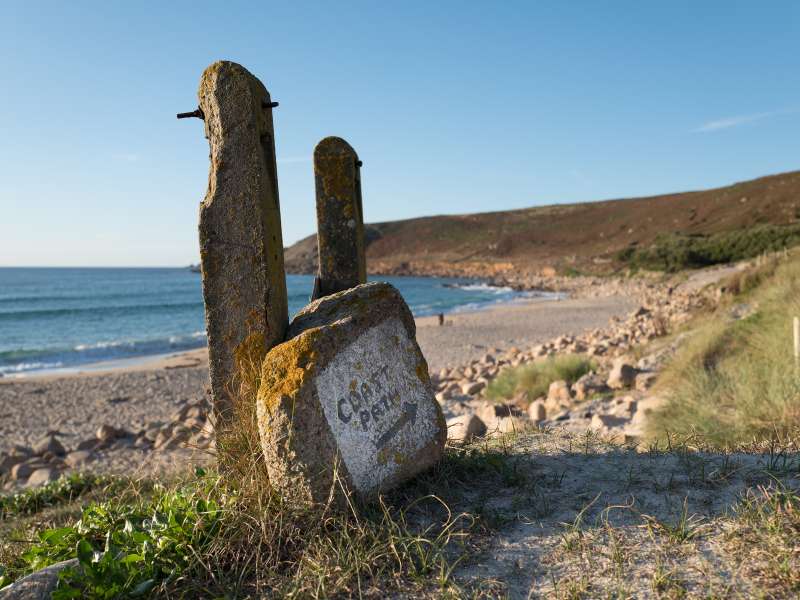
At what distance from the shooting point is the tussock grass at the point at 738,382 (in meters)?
5.04

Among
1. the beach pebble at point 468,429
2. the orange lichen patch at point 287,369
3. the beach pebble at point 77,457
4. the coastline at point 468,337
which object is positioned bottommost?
the coastline at point 468,337

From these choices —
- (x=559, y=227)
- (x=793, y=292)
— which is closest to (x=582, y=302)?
(x=793, y=292)

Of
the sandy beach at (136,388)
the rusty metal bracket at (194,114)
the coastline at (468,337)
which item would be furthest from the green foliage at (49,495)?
the coastline at (468,337)

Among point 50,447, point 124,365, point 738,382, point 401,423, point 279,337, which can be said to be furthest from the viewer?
point 124,365

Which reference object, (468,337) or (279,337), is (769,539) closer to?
(279,337)

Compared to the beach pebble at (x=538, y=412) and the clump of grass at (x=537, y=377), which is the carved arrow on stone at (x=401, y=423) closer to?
the beach pebble at (x=538, y=412)

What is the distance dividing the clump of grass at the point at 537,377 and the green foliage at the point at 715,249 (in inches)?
955

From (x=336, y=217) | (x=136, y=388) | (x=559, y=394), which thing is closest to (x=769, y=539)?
(x=336, y=217)

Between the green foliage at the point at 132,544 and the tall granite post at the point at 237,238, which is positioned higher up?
the tall granite post at the point at 237,238

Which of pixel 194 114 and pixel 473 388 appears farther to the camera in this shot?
pixel 473 388

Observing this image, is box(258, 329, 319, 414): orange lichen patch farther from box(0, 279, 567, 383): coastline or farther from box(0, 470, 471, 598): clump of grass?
box(0, 279, 567, 383): coastline

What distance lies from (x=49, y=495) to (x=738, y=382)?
286 inches

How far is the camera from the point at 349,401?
3221 mm

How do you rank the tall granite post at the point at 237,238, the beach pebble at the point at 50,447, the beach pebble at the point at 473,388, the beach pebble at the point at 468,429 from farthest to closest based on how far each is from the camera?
the beach pebble at the point at 473,388 → the beach pebble at the point at 50,447 → the beach pebble at the point at 468,429 → the tall granite post at the point at 237,238
